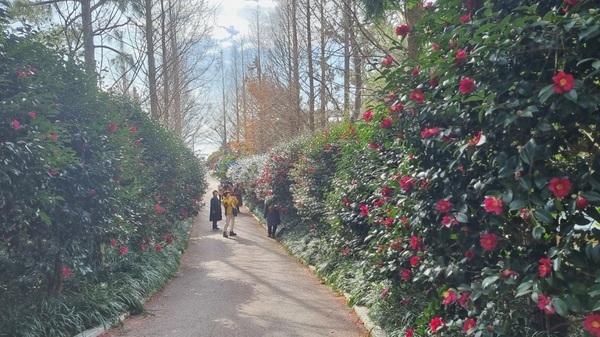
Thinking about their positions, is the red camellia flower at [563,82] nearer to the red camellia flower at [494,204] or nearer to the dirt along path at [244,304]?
the red camellia flower at [494,204]

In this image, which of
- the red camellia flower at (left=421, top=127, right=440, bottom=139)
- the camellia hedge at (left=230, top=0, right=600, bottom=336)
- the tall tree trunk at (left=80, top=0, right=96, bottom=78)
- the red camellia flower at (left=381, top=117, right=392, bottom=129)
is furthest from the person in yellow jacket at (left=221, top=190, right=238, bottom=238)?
the red camellia flower at (left=421, top=127, right=440, bottom=139)

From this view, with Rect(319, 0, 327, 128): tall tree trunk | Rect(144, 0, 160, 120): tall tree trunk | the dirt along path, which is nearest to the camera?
the dirt along path

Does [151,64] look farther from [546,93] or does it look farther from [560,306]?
[560,306]

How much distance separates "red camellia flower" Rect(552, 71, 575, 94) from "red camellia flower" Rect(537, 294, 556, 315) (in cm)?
94

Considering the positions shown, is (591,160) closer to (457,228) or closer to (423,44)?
(457,228)

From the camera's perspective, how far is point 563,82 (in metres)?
2.17

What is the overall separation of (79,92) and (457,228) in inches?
204

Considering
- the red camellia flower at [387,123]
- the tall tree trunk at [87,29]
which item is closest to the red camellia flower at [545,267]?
the red camellia flower at [387,123]

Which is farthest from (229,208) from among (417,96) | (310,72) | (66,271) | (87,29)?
(417,96)

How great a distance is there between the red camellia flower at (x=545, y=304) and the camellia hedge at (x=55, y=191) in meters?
3.80

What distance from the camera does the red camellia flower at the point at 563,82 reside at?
2.16 metres

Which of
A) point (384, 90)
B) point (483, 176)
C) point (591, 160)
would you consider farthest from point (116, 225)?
point (591, 160)

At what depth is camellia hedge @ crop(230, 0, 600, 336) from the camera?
7.50 ft

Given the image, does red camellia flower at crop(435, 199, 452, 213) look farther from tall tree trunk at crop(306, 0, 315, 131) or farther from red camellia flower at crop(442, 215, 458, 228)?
tall tree trunk at crop(306, 0, 315, 131)
